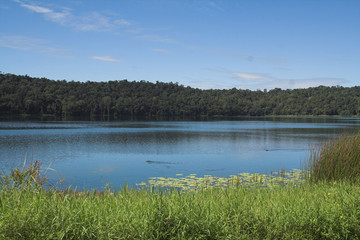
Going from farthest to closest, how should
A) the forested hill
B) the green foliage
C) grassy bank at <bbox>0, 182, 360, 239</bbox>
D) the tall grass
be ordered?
the forested hill < the tall grass < the green foliage < grassy bank at <bbox>0, 182, 360, 239</bbox>

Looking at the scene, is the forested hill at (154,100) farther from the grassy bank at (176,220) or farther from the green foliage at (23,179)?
the grassy bank at (176,220)

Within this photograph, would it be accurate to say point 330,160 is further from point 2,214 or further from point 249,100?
point 249,100

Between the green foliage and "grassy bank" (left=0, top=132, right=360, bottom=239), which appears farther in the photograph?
the green foliage

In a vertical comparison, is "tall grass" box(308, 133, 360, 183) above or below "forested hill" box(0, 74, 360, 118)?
below

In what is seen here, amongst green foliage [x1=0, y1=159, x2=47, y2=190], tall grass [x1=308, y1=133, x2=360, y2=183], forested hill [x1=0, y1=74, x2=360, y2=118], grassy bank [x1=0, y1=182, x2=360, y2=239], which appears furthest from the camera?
forested hill [x1=0, y1=74, x2=360, y2=118]

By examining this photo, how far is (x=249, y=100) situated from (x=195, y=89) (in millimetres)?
25047

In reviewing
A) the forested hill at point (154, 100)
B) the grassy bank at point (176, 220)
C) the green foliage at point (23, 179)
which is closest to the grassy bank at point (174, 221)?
the grassy bank at point (176, 220)

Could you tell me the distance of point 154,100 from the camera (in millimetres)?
118125

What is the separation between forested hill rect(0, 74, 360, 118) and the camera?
300 feet

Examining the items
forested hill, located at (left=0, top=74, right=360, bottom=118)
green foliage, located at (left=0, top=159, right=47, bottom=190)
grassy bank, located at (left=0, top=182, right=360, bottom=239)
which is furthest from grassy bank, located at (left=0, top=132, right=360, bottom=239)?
forested hill, located at (left=0, top=74, right=360, bottom=118)

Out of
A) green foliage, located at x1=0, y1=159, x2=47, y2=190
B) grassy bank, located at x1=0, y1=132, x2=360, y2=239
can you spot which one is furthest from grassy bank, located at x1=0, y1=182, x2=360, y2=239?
green foliage, located at x1=0, y1=159, x2=47, y2=190

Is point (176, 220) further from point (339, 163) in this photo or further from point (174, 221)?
point (339, 163)

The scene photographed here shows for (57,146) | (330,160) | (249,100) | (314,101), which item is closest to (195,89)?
(249,100)

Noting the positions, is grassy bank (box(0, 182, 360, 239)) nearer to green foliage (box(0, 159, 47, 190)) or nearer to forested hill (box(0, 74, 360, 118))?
green foliage (box(0, 159, 47, 190))
